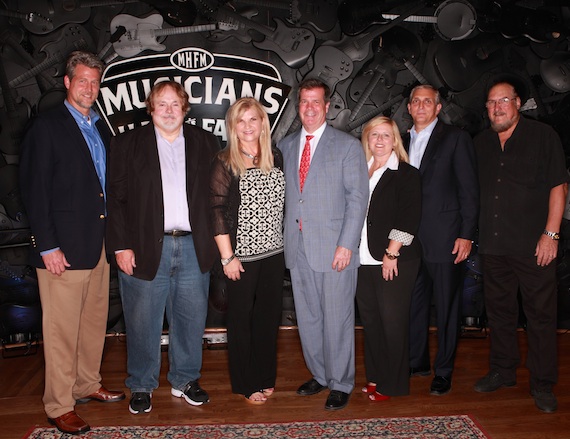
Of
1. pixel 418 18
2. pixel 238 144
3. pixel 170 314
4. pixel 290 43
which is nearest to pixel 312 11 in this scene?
pixel 290 43

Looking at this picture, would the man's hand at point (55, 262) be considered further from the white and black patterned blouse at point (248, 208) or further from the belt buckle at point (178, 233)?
the white and black patterned blouse at point (248, 208)

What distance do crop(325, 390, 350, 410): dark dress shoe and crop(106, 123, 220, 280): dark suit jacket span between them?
3.75 feet

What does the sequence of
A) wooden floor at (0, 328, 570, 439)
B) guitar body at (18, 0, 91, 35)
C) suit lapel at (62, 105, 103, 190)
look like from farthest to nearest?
guitar body at (18, 0, 91, 35), wooden floor at (0, 328, 570, 439), suit lapel at (62, 105, 103, 190)

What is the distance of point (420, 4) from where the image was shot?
14.1 feet

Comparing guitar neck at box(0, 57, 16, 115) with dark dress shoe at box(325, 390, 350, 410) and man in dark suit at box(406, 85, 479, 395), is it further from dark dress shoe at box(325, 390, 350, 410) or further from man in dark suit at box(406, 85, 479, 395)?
dark dress shoe at box(325, 390, 350, 410)

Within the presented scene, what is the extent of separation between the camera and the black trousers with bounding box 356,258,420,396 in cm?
296

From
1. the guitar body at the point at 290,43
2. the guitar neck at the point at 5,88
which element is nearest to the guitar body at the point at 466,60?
the guitar body at the point at 290,43

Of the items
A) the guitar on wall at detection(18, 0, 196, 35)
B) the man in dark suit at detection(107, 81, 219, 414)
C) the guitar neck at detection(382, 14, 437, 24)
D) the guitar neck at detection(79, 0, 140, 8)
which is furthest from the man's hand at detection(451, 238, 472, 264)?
the guitar neck at detection(79, 0, 140, 8)

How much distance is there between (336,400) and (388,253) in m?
0.90

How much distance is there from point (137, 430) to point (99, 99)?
2.56 metres

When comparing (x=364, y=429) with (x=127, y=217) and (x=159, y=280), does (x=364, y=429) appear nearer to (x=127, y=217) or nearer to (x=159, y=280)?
(x=159, y=280)

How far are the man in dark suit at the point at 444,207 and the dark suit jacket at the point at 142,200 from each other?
1337 mm

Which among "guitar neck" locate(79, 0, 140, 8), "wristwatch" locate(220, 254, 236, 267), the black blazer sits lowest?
"wristwatch" locate(220, 254, 236, 267)

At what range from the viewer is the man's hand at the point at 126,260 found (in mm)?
2828
